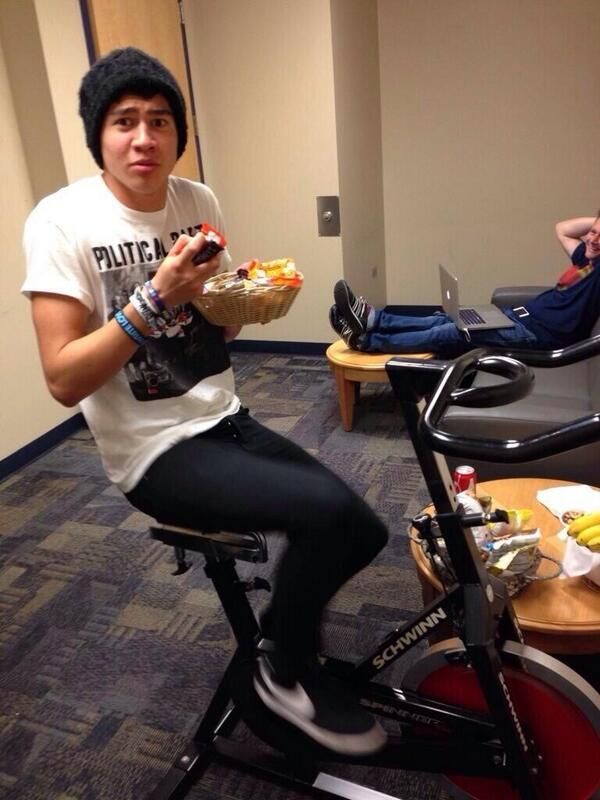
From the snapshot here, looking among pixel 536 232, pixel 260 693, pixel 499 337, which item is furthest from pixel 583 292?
pixel 260 693

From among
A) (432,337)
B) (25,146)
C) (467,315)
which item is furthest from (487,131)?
(25,146)

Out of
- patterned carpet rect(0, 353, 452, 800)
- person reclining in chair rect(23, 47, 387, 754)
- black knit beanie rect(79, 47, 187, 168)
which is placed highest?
black knit beanie rect(79, 47, 187, 168)

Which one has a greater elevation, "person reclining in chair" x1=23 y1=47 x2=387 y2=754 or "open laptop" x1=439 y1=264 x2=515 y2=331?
"person reclining in chair" x1=23 y1=47 x2=387 y2=754

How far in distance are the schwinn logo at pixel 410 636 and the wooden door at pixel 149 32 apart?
8.24ft

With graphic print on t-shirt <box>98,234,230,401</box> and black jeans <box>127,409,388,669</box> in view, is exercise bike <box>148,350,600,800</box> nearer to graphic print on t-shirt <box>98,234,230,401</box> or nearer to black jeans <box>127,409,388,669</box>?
black jeans <box>127,409,388,669</box>

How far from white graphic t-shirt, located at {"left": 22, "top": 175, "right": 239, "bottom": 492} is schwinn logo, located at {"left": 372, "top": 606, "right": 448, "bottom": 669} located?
57 cm

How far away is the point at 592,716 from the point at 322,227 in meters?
3.35

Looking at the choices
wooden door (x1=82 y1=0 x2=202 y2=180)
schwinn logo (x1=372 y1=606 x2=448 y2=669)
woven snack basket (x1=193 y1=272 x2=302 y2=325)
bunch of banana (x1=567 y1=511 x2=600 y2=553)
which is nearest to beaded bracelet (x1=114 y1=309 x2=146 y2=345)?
woven snack basket (x1=193 y1=272 x2=302 y2=325)

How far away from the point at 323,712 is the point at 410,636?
0.22m

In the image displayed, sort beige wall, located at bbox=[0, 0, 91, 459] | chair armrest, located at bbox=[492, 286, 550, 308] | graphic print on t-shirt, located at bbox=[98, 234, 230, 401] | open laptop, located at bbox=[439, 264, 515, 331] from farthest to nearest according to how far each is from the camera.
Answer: chair armrest, located at bbox=[492, 286, 550, 308]
open laptop, located at bbox=[439, 264, 515, 331]
beige wall, located at bbox=[0, 0, 91, 459]
graphic print on t-shirt, located at bbox=[98, 234, 230, 401]

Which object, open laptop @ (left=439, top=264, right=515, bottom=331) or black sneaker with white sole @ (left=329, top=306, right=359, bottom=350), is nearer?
open laptop @ (left=439, top=264, right=515, bottom=331)

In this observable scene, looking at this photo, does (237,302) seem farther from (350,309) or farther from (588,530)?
(350,309)

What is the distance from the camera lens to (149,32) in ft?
11.4

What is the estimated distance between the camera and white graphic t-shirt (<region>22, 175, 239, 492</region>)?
1.10 m
